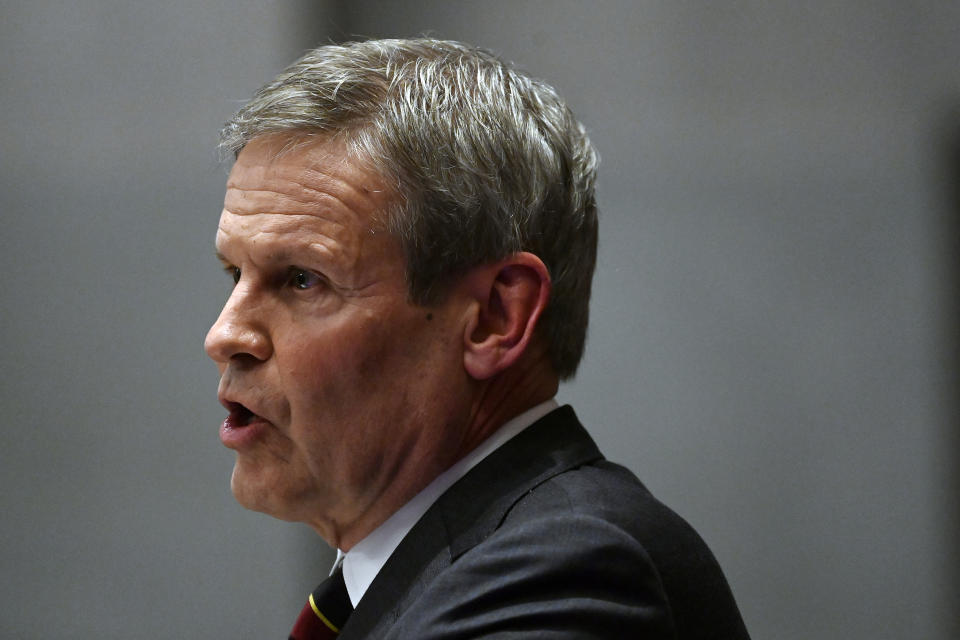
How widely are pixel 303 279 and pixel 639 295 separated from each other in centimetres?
143

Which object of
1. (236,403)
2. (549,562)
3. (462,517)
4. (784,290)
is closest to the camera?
(549,562)

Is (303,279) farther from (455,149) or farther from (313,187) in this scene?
(455,149)

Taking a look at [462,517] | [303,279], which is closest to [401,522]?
[462,517]

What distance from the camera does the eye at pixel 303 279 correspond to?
1.33 metres

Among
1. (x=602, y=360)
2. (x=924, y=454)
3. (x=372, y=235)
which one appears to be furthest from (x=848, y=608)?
(x=372, y=235)

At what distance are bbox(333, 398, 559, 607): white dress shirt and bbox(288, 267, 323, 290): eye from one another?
11.2 inches

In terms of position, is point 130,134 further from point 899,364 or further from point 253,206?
point 899,364

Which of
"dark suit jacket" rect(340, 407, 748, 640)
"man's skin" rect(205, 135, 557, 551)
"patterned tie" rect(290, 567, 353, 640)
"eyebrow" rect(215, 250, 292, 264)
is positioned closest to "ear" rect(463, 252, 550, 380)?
"man's skin" rect(205, 135, 557, 551)

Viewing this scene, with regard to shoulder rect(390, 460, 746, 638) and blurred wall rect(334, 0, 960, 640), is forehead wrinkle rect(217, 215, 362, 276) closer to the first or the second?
shoulder rect(390, 460, 746, 638)

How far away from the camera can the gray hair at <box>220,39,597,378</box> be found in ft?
4.29

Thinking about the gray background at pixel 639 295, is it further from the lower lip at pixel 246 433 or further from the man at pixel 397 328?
the lower lip at pixel 246 433

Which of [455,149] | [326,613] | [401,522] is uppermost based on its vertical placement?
[455,149]

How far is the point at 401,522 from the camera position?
135 cm

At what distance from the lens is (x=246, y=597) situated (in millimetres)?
2883
